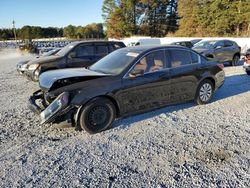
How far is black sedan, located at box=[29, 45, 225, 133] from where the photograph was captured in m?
4.49

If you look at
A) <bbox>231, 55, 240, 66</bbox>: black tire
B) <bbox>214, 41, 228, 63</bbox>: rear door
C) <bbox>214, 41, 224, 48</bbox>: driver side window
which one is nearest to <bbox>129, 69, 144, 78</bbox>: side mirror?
<bbox>214, 41, 228, 63</bbox>: rear door

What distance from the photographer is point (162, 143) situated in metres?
4.27

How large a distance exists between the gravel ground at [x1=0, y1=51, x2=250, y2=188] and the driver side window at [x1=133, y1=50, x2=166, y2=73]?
1.05 meters

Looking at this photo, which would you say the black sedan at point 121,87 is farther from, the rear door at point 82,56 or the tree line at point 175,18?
the tree line at point 175,18

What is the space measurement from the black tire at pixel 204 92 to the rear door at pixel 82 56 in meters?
4.45

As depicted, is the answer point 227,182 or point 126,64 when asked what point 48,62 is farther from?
point 227,182

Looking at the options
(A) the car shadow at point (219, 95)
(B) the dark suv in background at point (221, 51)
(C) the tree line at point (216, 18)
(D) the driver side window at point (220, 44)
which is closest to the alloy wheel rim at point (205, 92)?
(A) the car shadow at point (219, 95)

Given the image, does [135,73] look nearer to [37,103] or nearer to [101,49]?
[37,103]

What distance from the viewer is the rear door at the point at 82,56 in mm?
9125

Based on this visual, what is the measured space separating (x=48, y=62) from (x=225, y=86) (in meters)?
6.10

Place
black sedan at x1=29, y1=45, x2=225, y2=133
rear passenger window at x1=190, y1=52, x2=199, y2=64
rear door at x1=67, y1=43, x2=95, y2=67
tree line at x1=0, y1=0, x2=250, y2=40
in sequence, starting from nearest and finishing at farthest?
black sedan at x1=29, y1=45, x2=225, y2=133 < rear passenger window at x1=190, y1=52, x2=199, y2=64 < rear door at x1=67, y1=43, x2=95, y2=67 < tree line at x1=0, y1=0, x2=250, y2=40

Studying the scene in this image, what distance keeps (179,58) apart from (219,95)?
86.9 inches

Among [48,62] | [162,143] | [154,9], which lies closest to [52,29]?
[154,9]

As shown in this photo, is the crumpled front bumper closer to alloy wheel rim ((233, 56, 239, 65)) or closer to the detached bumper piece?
the detached bumper piece
